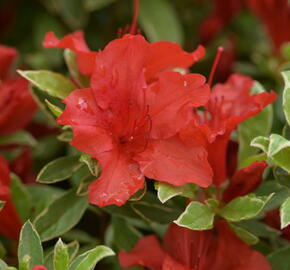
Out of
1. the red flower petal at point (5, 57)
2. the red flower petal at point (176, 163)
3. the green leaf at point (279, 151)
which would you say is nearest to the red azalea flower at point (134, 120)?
the red flower petal at point (176, 163)

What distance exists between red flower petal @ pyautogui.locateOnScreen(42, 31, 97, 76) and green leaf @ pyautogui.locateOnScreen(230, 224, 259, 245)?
354 mm

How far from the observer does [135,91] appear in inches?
39.9

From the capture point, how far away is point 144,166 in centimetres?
97

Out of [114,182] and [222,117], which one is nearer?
[114,182]

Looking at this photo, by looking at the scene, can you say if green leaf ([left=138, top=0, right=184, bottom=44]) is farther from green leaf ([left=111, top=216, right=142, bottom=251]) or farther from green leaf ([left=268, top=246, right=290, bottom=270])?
green leaf ([left=268, top=246, right=290, bottom=270])

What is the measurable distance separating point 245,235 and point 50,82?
1.38 ft

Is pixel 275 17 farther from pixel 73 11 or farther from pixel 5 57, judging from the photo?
pixel 5 57

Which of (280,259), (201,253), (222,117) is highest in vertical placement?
(222,117)

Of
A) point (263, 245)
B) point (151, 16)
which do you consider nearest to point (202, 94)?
point (263, 245)

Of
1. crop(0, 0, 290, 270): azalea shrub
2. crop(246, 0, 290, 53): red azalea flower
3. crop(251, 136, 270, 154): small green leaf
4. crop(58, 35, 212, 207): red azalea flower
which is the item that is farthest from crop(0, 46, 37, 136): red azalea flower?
crop(246, 0, 290, 53): red azalea flower

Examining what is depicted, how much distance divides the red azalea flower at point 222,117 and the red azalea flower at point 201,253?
102mm

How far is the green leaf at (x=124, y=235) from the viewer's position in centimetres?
114

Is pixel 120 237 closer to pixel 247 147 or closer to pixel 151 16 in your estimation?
pixel 247 147

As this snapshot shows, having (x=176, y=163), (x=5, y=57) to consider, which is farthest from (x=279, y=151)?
(x=5, y=57)
